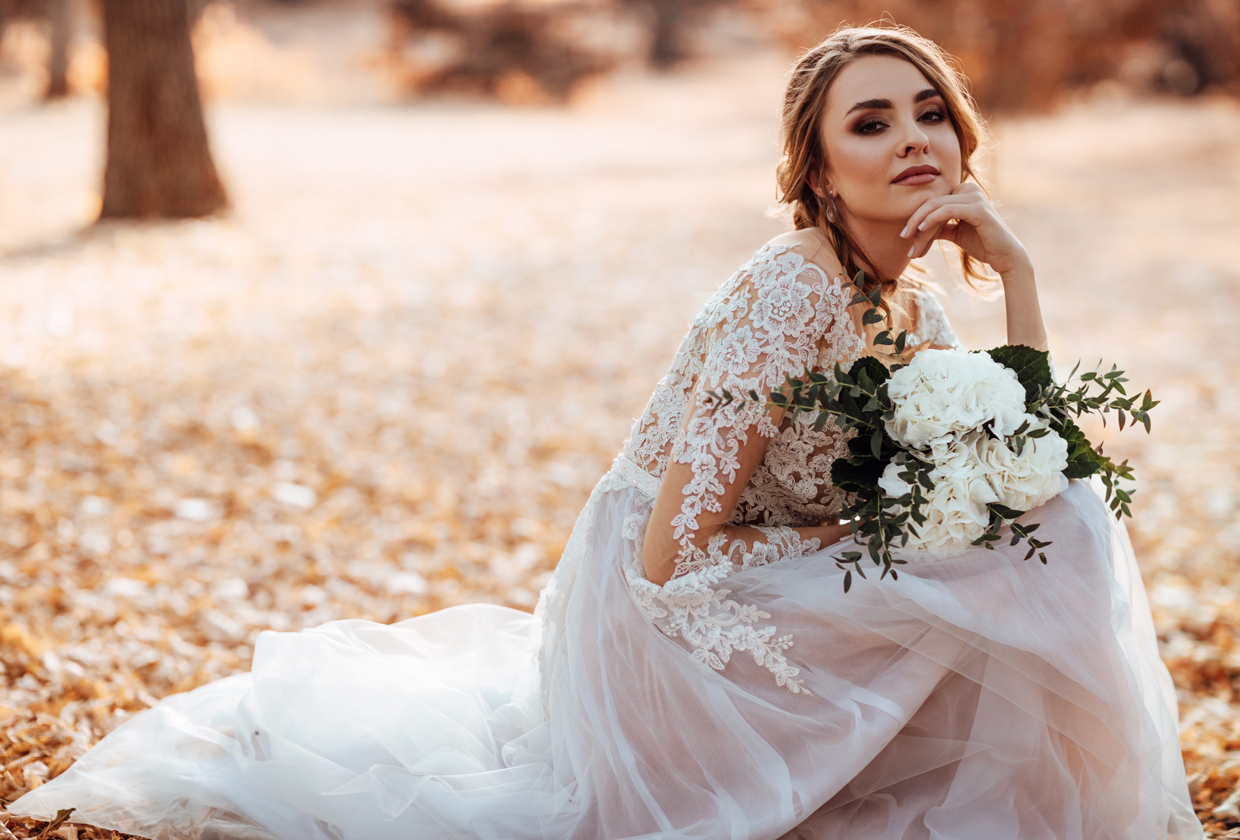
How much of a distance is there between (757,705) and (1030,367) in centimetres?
92

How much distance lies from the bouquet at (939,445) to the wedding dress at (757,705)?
102 millimetres

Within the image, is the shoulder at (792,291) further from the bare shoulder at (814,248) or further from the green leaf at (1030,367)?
the green leaf at (1030,367)

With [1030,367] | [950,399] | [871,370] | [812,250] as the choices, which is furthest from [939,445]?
[812,250]

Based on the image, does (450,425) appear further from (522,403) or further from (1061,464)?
(1061,464)

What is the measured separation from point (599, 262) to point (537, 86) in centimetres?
1466

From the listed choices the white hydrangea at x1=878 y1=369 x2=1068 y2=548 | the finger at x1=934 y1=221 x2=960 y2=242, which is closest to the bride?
the finger at x1=934 y1=221 x2=960 y2=242

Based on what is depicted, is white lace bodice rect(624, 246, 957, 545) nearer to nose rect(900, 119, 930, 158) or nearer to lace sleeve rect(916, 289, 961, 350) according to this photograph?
nose rect(900, 119, 930, 158)

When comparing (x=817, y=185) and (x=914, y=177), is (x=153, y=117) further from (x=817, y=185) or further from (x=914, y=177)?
(x=914, y=177)

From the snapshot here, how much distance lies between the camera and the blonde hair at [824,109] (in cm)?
227

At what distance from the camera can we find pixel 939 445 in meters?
1.96

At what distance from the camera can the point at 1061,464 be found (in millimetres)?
2006

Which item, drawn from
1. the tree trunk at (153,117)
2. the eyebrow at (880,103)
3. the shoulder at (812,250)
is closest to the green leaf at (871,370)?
the shoulder at (812,250)

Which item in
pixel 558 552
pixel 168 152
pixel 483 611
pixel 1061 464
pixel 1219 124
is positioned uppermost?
pixel 1219 124

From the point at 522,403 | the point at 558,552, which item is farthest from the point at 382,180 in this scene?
the point at 558,552
